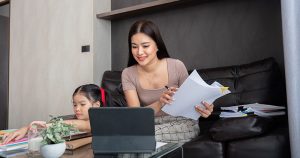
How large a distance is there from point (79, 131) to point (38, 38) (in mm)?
2241

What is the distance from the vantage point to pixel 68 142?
Result: 992 mm

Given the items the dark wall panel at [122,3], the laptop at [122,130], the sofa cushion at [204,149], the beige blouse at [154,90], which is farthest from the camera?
the dark wall panel at [122,3]

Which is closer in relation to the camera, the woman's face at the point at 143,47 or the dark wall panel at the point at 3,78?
the woman's face at the point at 143,47

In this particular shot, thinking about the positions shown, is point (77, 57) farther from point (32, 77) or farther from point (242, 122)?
point (242, 122)

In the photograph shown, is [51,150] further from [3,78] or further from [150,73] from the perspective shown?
[3,78]

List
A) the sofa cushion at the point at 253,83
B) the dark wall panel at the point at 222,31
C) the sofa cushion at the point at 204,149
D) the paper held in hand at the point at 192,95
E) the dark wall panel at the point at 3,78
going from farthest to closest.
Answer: the dark wall panel at the point at 3,78 → the dark wall panel at the point at 222,31 → the sofa cushion at the point at 253,83 → the sofa cushion at the point at 204,149 → the paper held in hand at the point at 192,95

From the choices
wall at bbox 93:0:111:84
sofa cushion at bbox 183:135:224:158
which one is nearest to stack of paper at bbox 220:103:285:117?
sofa cushion at bbox 183:135:224:158

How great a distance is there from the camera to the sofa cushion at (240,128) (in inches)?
46.7

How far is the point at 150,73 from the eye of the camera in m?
1.60

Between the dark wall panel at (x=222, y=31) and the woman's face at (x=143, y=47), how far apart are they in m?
Answer: 0.87

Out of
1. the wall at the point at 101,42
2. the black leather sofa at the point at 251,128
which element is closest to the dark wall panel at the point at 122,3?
the wall at the point at 101,42

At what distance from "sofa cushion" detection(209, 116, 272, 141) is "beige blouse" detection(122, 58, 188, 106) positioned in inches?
15.6

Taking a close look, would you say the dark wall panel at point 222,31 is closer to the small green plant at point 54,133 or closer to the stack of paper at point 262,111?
the stack of paper at point 262,111

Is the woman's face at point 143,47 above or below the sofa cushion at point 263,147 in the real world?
above
